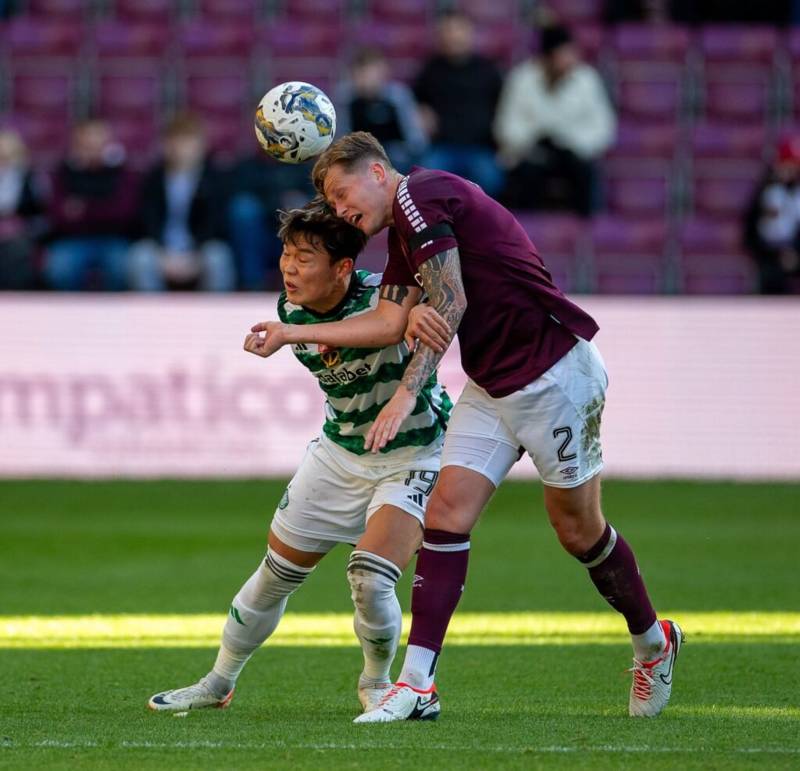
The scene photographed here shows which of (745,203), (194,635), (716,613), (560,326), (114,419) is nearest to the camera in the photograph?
→ (560,326)

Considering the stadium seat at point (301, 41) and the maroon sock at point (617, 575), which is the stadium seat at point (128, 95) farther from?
the maroon sock at point (617, 575)

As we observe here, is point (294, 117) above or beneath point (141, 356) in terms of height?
above

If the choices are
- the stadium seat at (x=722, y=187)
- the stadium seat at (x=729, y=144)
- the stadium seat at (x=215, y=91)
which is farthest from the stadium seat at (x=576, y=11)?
the stadium seat at (x=215, y=91)

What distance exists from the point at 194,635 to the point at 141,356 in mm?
6465

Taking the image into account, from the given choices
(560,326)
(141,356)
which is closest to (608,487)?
(141,356)

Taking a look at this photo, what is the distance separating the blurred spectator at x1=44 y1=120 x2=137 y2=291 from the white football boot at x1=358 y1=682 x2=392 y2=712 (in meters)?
10.0

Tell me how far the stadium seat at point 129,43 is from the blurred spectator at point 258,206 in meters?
3.66

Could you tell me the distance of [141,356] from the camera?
46.8 feet

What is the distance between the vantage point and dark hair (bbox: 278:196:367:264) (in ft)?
19.4

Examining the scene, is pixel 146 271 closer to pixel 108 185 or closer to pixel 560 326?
pixel 108 185

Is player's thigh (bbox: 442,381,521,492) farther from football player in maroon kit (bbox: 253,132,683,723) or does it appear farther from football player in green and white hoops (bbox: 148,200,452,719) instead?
football player in green and white hoops (bbox: 148,200,452,719)

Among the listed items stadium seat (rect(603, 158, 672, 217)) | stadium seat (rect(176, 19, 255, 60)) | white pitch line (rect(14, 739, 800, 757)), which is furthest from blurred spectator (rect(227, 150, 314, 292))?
white pitch line (rect(14, 739, 800, 757))

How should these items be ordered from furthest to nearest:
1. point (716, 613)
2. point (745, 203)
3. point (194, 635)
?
point (745, 203) < point (716, 613) < point (194, 635)

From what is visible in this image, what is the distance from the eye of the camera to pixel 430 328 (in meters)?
5.57
